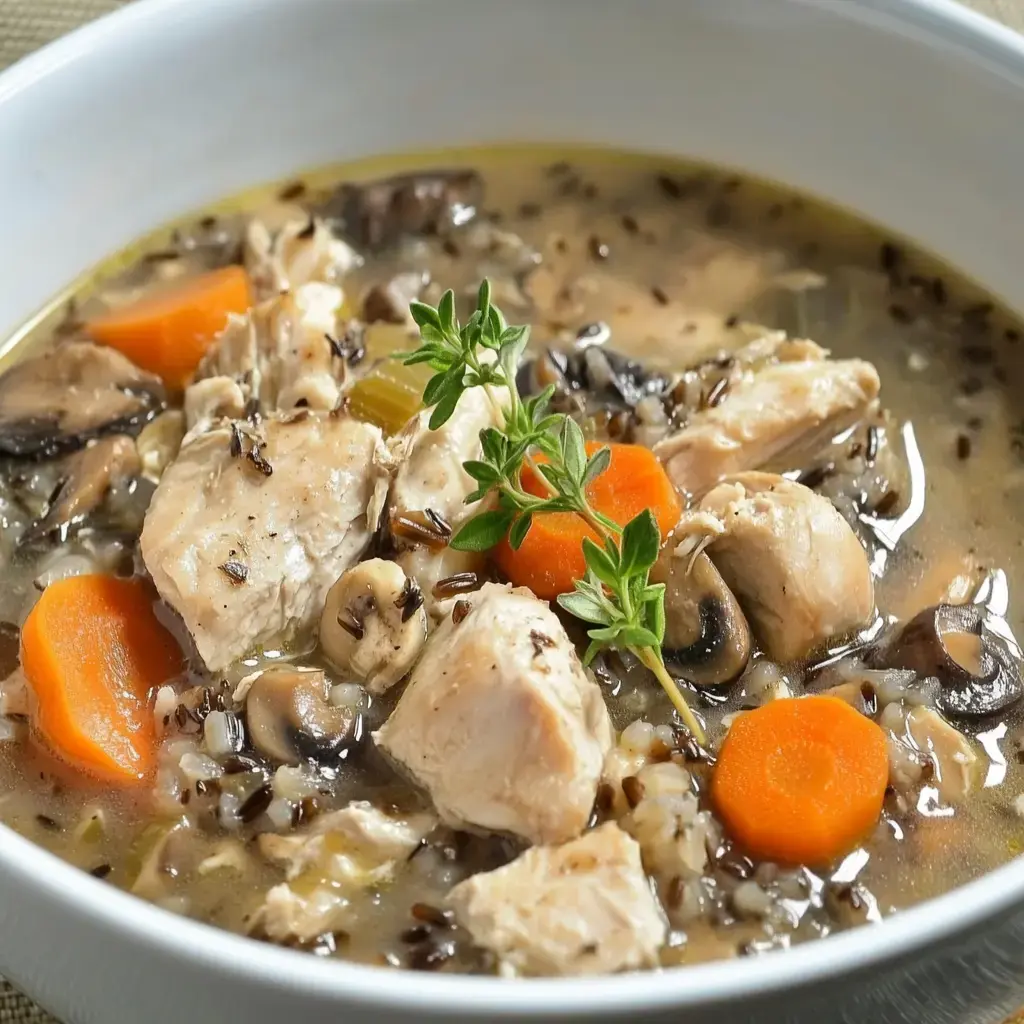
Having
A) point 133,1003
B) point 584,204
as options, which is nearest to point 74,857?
point 133,1003

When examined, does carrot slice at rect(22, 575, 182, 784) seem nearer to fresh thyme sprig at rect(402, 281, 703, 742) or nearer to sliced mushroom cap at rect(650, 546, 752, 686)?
fresh thyme sprig at rect(402, 281, 703, 742)

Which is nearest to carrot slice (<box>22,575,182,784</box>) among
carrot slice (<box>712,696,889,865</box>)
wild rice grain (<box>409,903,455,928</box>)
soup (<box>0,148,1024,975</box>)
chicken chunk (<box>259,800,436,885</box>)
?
soup (<box>0,148,1024,975</box>)

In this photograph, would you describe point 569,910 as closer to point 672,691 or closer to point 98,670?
point 672,691

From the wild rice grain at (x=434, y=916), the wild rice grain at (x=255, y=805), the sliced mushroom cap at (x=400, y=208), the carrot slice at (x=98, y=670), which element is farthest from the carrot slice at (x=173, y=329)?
the wild rice grain at (x=434, y=916)

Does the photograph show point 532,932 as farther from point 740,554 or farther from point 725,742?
point 740,554

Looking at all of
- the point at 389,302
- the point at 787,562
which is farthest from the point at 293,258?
the point at 787,562

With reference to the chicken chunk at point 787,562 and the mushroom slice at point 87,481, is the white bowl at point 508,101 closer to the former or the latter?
the mushroom slice at point 87,481

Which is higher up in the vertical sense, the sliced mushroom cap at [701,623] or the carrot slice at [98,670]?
the sliced mushroom cap at [701,623]
